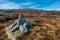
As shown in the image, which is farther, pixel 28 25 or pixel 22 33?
pixel 28 25

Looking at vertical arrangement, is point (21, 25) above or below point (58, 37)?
above

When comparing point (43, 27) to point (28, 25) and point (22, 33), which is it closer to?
point (28, 25)

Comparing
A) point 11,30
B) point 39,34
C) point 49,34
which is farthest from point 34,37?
point 11,30

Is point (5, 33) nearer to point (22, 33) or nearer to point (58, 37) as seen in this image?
point (22, 33)

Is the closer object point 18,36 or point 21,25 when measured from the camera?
point 18,36

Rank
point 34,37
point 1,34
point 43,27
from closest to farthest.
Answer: point 34,37
point 1,34
point 43,27

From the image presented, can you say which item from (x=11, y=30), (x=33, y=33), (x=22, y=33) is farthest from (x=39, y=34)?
(x=11, y=30)

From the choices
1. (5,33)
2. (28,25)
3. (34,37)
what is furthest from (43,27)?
(5,33)

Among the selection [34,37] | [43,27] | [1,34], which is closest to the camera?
[34,37]
